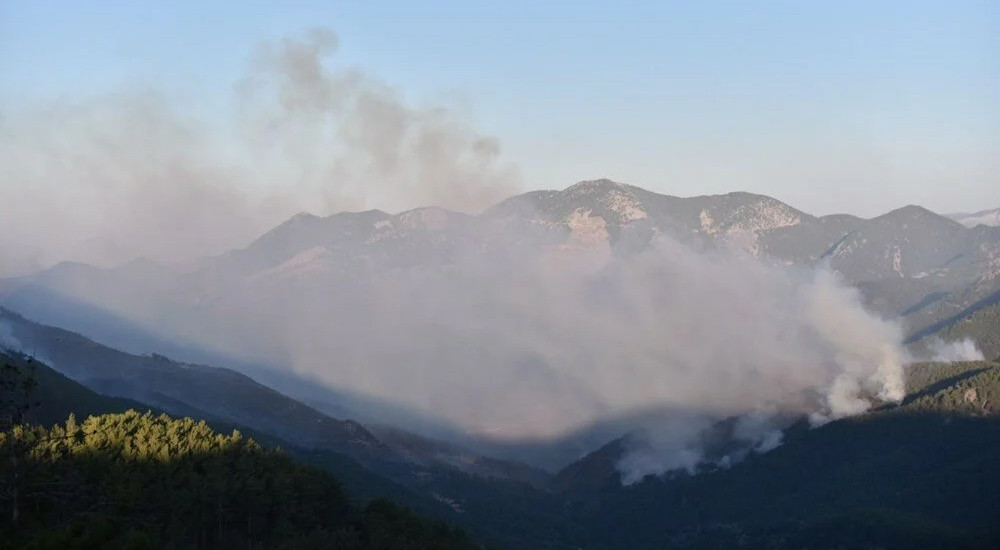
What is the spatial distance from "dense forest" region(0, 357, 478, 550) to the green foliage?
127 millimetres

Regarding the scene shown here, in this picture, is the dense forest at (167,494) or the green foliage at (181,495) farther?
the green foliage at (181,495)

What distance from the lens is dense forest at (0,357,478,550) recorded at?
61.3m

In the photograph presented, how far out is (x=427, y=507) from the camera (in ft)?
646

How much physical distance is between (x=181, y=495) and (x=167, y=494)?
3.38ft

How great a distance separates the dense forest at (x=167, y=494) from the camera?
61.3 m

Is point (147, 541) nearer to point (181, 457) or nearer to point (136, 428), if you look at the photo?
point (181, 457)

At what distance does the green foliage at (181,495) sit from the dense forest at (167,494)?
0.13 m

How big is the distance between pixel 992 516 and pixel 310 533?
129679mm

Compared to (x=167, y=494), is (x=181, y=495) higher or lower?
higher

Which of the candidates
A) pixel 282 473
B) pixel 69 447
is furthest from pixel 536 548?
pixel 69 447

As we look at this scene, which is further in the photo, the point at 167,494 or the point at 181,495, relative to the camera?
the point at 181,495

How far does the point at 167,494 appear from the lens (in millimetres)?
83375

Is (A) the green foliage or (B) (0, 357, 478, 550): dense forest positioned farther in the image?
(A) the green foliage

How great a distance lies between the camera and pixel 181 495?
274ft
